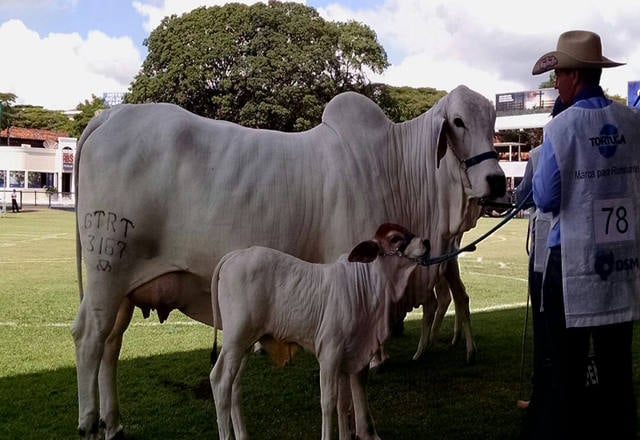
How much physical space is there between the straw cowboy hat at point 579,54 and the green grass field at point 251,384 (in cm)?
276

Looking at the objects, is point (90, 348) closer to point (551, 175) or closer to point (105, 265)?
point (105, 265)

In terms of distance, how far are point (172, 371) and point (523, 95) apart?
61.2 metres

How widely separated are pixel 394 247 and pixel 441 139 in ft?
2.83

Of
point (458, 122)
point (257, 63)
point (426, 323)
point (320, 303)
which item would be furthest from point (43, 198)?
point (320, 303)

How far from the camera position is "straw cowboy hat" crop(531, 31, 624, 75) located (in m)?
3.76

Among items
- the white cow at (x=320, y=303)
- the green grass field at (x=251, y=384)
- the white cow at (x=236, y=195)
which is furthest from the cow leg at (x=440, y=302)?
the white cow at (x=320, y=303)

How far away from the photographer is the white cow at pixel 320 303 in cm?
403

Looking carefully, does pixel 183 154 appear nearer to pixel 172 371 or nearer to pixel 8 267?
pixel 172 371

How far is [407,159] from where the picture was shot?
4.82 metres

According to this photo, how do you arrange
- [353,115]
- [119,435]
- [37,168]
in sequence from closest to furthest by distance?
[353,115] < [119,435] < [37,168]

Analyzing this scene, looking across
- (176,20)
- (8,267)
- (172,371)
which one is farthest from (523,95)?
(172,371)

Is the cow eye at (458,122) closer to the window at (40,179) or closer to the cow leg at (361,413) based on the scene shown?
the cow leg at (361,413)

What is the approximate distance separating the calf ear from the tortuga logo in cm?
125

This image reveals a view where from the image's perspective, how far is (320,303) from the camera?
4.06 metres
